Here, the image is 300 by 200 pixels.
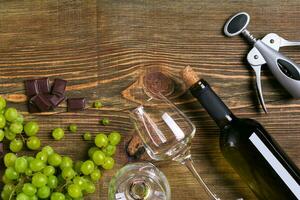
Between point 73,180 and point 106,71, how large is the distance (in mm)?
273

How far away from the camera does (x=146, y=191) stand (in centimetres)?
118

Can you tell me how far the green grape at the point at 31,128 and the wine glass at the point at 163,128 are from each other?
0.23 m

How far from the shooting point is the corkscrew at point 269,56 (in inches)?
46.5

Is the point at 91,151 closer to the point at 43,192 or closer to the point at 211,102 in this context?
the point at 43,192

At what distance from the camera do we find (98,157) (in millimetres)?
1173

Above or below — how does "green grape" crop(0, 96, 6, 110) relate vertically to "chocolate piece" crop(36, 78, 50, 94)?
below

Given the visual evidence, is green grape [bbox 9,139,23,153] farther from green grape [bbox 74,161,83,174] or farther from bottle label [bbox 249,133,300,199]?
bottle label [bbox 249,133,300,199]

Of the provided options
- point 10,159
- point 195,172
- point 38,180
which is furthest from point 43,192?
point 195,172

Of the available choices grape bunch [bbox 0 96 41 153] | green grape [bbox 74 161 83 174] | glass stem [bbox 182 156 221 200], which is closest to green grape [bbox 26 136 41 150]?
grape bunch [bbox 0 96 41 153]

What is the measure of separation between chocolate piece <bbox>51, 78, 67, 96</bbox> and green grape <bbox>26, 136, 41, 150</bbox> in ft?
0.38

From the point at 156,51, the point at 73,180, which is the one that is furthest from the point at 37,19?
the point at 73,180

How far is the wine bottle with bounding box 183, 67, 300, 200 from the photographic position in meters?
1.11

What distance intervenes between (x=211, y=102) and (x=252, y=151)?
A: 0.47 ft

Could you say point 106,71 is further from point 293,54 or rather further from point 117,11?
point 293,54
